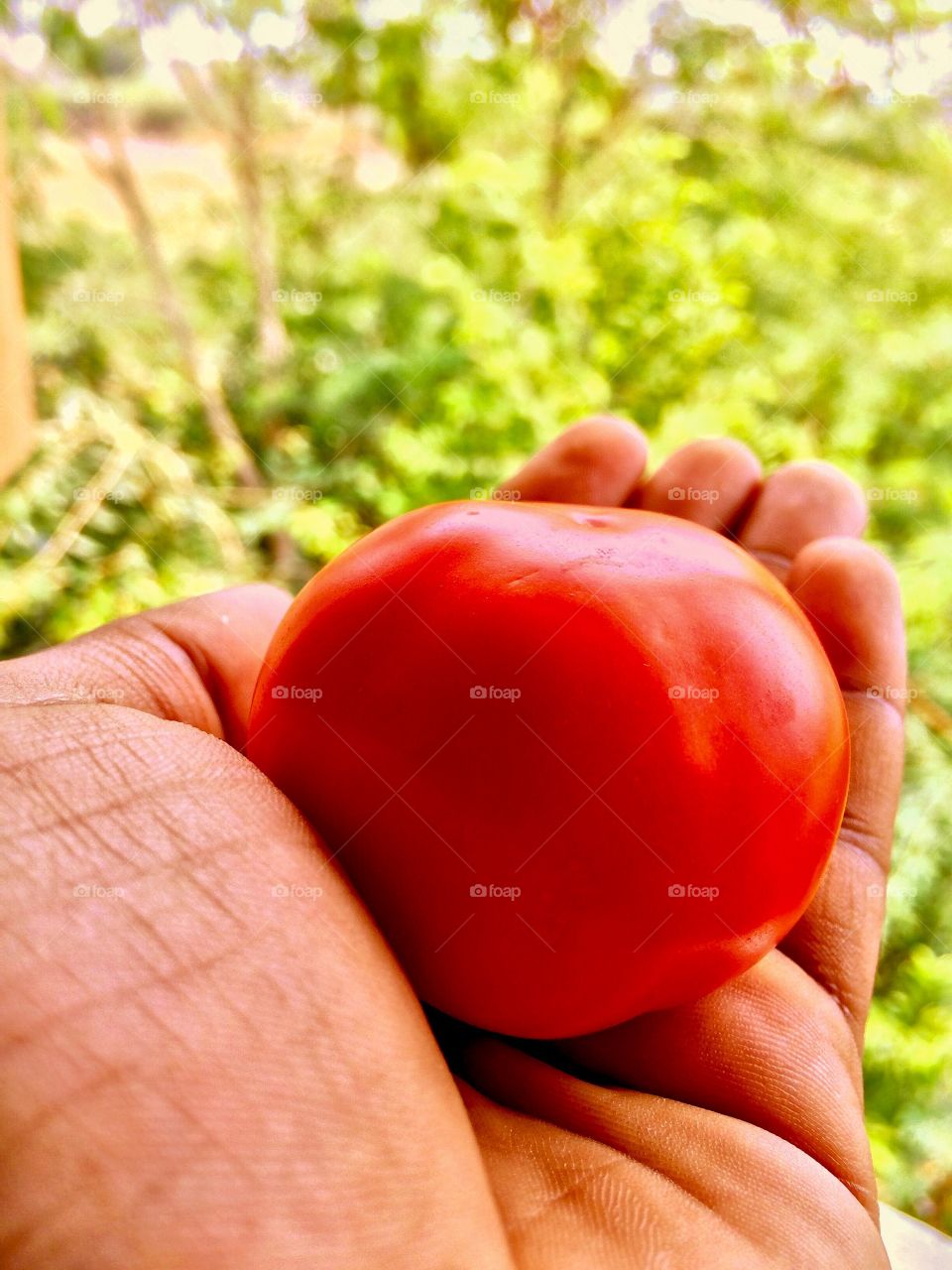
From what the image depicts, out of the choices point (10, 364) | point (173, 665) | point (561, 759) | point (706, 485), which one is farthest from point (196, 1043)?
point (10, 364)

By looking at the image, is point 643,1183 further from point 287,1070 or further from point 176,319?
point 176,319

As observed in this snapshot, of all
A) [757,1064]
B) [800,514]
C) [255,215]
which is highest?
[255,215]

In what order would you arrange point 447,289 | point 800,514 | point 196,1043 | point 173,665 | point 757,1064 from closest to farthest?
point 196,1043 < point 757,1064 < point 173,665 < point 800,514 < point 447,289

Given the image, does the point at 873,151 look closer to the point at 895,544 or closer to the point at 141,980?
the point at 895,544

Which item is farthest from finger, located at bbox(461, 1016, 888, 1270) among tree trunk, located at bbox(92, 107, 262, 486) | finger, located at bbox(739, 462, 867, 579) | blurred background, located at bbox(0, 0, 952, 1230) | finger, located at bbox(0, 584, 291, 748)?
tree trunk, located at bbox(92, 107, 262, 486)

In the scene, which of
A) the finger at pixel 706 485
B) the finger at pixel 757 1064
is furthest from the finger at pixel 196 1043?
the finger at pixel 706 485

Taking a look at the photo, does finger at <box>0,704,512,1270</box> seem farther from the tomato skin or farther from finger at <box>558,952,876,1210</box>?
finger at <box>558,952,876,1210</box>
